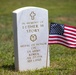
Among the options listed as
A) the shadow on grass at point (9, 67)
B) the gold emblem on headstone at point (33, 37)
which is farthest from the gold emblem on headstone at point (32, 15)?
the shadow on grass at point (9, 67)

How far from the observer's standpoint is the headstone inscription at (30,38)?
29.7 ft

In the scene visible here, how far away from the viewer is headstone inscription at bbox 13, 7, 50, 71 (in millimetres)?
9062

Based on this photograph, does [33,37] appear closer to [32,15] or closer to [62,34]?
[32,15]

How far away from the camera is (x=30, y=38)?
9.26 metres

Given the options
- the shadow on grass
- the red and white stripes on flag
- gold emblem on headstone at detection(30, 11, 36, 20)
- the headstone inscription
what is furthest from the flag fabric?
the shadow on grass

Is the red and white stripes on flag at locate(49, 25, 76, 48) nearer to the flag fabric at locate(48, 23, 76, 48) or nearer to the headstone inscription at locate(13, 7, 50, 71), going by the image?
the flag fabric at locate(48, 23, 76, 48)

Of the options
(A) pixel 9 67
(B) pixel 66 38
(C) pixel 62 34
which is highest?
(C) pixel 62 34

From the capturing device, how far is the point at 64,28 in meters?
9.86

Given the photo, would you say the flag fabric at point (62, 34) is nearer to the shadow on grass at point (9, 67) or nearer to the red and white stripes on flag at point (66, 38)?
the red and white stripes on flag at point (66, 38)

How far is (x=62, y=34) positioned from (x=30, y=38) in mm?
1094

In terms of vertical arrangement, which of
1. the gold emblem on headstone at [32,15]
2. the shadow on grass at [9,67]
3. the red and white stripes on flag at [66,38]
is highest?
the gold emblem on headstone at [32,15]

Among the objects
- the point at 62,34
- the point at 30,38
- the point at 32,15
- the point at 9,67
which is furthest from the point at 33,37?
the point at 9,67

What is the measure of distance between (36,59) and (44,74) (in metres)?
0.70

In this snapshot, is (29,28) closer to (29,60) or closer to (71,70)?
(29,60)
